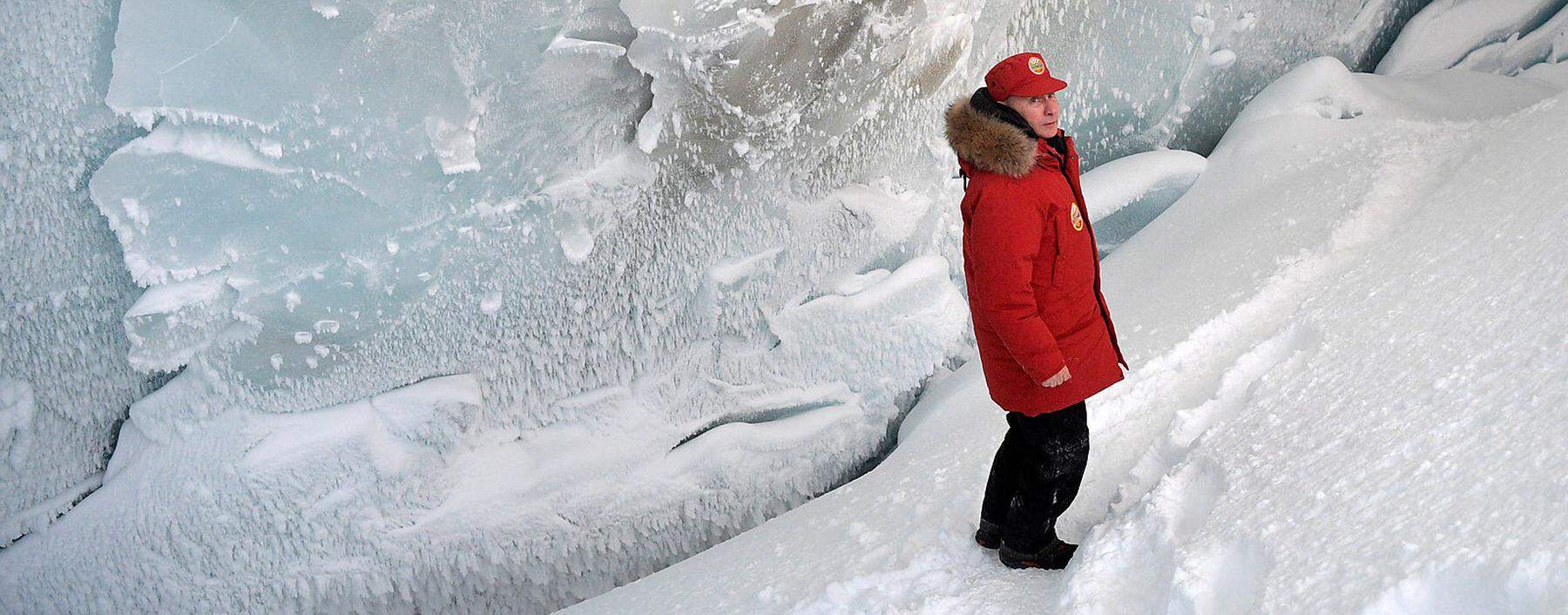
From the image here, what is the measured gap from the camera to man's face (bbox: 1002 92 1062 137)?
1.31 m

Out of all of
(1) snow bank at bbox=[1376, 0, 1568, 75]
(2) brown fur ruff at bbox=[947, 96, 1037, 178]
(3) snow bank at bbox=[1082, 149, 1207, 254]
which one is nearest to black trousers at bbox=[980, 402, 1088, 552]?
(2) brown fur ruff at bbox=[947, 96, 1037, 178]

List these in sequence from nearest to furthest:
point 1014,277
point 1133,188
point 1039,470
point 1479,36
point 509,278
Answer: point 1014,277, point 1039,470, point 509,278, point 1133,188, point 1479,36

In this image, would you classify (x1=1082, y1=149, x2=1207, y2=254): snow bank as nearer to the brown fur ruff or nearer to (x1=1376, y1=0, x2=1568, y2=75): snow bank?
(x1=1376, y1=0, x2=1568, y2=75): snow bank

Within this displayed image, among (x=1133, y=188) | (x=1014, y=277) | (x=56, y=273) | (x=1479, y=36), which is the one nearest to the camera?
(x=1014, y=277)

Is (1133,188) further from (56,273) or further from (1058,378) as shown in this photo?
(56,273)

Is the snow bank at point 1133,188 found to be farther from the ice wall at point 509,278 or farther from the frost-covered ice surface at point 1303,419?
the ice wall at point 509,278

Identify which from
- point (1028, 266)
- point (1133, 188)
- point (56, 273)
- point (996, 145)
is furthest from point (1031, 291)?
point (56, 273)

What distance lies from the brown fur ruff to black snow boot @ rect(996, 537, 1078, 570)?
52cm

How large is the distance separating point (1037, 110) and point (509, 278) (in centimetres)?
124

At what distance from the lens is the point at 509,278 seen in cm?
216

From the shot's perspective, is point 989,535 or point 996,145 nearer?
point 996,145

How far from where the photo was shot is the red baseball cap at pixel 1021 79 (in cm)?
129

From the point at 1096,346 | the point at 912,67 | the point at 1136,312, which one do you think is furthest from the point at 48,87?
the point at 1136,312

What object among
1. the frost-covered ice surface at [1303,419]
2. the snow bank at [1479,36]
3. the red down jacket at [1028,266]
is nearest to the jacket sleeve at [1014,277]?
the red down jacket at [1028,266]
